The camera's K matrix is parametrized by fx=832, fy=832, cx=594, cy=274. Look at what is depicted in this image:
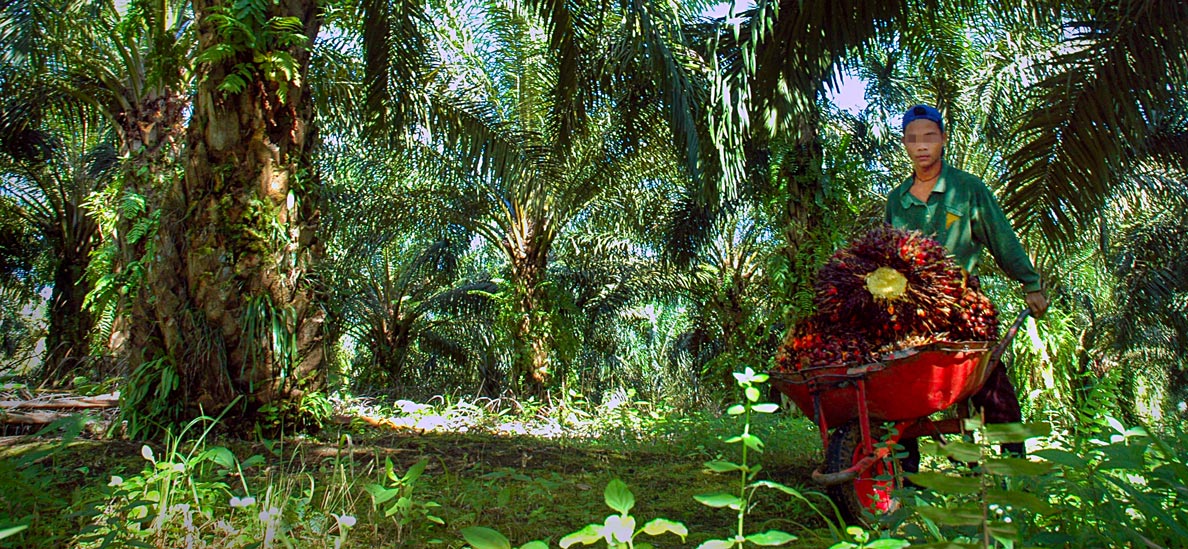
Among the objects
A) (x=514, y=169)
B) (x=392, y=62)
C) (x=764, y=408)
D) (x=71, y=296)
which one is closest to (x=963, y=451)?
(x=764, y=408)

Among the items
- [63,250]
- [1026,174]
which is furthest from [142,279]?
[63,250]

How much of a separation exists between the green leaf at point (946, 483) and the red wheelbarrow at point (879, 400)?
1.07 m

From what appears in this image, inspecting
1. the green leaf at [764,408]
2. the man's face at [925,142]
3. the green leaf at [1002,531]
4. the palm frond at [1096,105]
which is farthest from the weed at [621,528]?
the palm frond at [1096,105]

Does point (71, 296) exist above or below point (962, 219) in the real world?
above

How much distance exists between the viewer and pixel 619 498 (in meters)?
1.68

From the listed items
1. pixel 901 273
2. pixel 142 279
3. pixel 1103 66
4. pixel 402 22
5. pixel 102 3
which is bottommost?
pixel 901 273

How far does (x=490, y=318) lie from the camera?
15.8 meters

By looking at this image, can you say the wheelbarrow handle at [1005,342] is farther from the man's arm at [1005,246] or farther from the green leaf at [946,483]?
the green leaf at [946,483]

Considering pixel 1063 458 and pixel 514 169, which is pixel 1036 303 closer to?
pixel 1063 458

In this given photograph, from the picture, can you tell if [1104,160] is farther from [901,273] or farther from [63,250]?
[63,250]

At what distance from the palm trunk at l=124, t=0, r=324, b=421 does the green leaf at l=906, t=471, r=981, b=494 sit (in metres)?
3.73

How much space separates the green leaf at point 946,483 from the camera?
1.53m

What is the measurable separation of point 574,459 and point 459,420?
8.73ft

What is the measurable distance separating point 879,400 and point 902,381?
13cm
